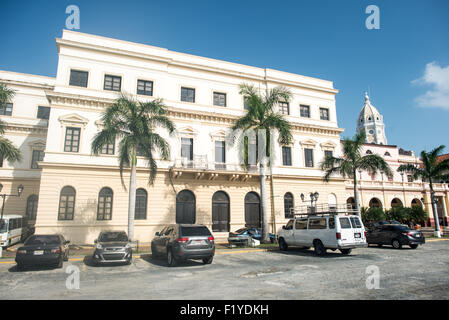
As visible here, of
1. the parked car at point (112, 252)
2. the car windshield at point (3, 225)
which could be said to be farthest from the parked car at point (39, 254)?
the car windshield at point (3, 225)

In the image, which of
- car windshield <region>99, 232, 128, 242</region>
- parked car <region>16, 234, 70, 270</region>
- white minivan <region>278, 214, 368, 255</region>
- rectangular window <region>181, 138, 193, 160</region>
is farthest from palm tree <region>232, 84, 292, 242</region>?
parked car <region>16, 234, 70, 270</region>

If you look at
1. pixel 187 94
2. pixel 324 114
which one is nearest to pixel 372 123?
pixel 324 114

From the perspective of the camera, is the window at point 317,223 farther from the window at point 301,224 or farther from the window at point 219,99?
the window at point 219,99

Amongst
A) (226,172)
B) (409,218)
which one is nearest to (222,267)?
(226,172)

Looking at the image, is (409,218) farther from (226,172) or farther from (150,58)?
(150,58)

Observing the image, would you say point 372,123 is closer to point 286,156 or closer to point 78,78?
point 286,156

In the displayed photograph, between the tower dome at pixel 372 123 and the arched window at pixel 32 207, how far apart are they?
9209cm

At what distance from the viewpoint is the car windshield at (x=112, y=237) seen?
532 inches

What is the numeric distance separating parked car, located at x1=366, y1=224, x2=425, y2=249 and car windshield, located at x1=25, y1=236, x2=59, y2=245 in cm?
1915

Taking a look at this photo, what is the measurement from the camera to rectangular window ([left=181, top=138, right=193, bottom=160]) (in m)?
26.2

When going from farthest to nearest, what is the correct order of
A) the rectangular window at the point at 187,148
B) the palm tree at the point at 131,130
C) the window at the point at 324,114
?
the window at the point at 324,114 → the rectangular window at the point at 187,148 → the palm tree at the point at 131,130

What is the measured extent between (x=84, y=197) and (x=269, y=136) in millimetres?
15201

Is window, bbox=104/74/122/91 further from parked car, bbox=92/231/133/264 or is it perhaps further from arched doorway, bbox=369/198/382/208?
arched doorway, bbox=369/198/382/208

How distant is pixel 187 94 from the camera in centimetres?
2780
